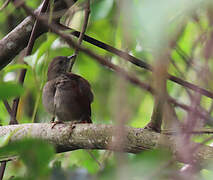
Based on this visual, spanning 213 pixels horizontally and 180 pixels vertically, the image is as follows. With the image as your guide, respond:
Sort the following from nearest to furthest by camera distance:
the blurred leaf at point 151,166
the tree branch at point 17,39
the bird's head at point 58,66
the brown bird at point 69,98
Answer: the blurred leaf at point 151,166, the tree branch at point 17,39, the brown bird at point 69,98, the bird's head at point 58,66

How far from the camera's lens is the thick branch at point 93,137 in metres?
1.95

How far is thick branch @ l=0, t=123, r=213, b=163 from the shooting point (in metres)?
1.95

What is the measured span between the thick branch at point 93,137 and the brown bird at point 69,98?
1109mm

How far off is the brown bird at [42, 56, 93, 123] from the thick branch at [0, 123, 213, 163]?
111cm

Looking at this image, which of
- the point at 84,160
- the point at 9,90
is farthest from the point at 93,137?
the point at 9,90

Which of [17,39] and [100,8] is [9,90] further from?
[17,39]

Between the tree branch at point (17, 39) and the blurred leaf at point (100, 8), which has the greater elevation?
the blurred leaf at point (100, 8)

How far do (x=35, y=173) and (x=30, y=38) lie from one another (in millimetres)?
1625

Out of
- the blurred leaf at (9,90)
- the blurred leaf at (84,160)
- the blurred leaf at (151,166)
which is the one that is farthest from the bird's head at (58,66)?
the blurred leaf at (151,166)

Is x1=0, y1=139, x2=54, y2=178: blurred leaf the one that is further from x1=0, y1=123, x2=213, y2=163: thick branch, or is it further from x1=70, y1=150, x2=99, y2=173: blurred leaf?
x1=70, y1=150, x2=99, y2=173: blurred leaf

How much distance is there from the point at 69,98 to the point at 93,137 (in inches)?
57.0

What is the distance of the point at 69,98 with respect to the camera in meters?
3.53

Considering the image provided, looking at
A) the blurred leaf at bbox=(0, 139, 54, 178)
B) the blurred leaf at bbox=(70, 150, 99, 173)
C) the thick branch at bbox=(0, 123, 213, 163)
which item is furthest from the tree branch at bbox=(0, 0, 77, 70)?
the blurred leaf at bbox=(0, 139, 54, 178)

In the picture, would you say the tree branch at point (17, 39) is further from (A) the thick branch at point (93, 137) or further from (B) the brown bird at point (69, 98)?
(B) the brown bird at point (69, 98)
